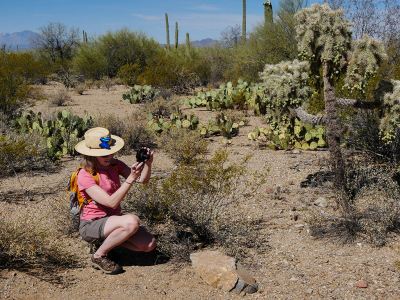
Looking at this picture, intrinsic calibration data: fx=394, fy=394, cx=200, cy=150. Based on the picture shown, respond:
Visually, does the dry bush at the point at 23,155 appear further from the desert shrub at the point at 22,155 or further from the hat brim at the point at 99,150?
the hat brim at the point at 99,150

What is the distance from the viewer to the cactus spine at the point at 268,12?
19381 millimetres

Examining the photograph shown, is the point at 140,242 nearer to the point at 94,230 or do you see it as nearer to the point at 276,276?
the point at 94,230

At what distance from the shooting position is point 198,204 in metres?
4.44

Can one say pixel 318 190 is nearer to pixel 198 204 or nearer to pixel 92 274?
pixel 198 204

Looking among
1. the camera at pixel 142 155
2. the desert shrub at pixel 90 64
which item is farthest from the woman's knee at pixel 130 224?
the desert shrub at pixel 90 64

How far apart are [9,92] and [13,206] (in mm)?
5339

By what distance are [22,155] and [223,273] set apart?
4.80 m

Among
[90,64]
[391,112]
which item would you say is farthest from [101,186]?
[90,64]

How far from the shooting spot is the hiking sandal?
3.89 meters

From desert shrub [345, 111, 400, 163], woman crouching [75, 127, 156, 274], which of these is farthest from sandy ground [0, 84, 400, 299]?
desert shrub [345, 111, 400, 163]

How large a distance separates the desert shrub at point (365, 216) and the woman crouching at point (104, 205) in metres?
2.07

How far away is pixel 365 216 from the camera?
15.5 ft

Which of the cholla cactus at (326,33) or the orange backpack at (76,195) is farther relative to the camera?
the cholla cactus at (326,33)

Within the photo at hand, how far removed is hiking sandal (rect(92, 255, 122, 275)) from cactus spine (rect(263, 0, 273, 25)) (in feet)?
55.7
